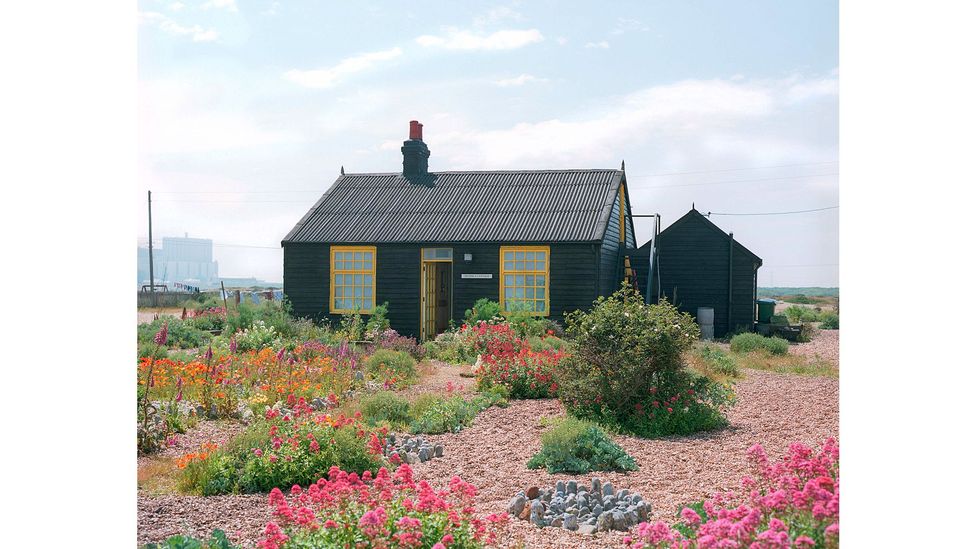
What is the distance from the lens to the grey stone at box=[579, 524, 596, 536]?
3934mm

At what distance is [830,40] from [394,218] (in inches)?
511

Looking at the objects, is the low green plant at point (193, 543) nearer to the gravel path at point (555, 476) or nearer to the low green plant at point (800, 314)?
the gravel path at point (555, 476)

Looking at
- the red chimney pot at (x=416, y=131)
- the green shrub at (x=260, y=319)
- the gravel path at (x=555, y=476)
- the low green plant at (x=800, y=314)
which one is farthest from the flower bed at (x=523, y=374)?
the low green plant at (x=800, y=314)

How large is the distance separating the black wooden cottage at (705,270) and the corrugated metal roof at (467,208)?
2.00 meters

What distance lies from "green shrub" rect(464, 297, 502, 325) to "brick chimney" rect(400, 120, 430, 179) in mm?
4269

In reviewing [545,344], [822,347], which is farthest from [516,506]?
[822,347]

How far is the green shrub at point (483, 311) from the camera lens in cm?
1402

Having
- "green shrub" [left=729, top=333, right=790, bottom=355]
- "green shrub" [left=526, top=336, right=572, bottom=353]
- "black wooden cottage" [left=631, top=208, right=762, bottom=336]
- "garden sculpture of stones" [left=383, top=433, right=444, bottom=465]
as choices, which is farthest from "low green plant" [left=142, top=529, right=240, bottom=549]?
"black wooden cottage" [left=631, top=208, right=762, bottom=336]

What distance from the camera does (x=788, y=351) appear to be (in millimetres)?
13195

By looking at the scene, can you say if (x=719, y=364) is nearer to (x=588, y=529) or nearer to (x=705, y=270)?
(x=588, y=529)

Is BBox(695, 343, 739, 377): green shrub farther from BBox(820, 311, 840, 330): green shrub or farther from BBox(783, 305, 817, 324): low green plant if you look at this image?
BBox(783, 305, 817, 324): low green plant

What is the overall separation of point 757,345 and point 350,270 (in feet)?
27.1

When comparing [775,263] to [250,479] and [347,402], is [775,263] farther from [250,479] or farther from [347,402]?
[347,402]
